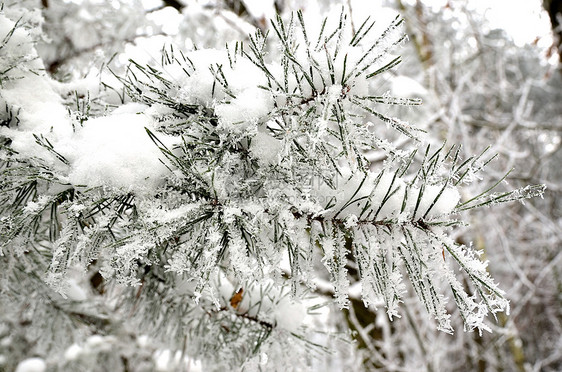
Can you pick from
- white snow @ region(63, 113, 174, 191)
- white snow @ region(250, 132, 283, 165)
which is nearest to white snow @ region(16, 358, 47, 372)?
white snow @ region(63, 113, 174, 191)

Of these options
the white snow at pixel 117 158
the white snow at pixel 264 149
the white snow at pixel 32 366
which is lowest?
the white snow at pixel 32 366

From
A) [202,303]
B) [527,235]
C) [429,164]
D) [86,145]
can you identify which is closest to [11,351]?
[202,303]

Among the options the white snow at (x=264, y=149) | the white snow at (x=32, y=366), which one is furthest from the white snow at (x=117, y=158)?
the white snow at (x=32, y=366)

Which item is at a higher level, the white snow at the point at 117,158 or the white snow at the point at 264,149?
the white snow at the point at 264,149

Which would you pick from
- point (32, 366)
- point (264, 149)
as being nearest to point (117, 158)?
point (264, 149)

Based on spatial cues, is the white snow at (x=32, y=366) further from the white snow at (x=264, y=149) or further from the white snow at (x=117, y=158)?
the white snow at (x=264, y=149)

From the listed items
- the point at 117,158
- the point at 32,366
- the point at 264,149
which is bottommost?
the point at 32,366

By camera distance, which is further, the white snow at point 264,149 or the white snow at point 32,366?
the white snow at point 32,366

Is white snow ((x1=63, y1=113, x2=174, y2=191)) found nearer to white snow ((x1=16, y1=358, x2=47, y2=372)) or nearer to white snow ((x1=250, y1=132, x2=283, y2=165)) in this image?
white snow ((x1=250, y1=132, x2=283, y2=165))

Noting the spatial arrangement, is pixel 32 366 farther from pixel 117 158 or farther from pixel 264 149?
pixel 264 149

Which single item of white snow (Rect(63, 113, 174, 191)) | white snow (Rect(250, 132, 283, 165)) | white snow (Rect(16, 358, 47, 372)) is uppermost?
white snow (Rect(250, 132, 283, 165))

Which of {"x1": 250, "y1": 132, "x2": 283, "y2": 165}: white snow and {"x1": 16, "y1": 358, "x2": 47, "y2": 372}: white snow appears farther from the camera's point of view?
{"x1": 16, "y1": 358, "x2": 47, "y2": 372}: white snow

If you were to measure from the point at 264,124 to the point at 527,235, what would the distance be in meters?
6.91

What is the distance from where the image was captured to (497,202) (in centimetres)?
48
